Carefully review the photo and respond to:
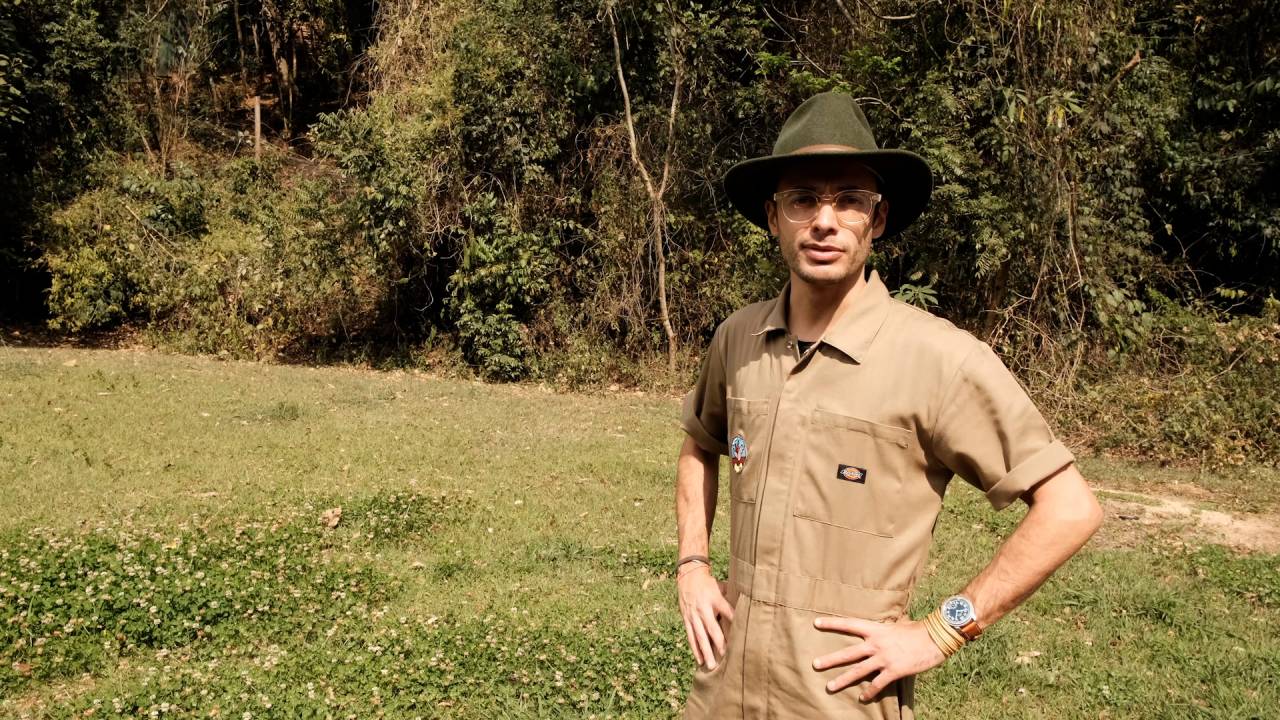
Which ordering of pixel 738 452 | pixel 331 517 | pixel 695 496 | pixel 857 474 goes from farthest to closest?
pixel 331 517 → pixel 695 496 → pixel 738 452 → pixel 857 474

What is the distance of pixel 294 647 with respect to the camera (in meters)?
5.16

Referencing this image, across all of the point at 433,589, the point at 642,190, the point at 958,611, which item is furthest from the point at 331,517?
the point at 642,190

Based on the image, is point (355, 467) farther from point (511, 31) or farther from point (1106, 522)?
point (511, 31)

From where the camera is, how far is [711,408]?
2543 millimetres

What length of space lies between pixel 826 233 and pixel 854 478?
1.71 feet

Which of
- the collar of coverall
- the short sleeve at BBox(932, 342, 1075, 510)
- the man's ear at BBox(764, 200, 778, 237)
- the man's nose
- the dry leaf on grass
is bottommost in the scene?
the dry leaf on grass

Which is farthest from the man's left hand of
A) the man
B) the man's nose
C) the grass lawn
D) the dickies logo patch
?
the grass lawn

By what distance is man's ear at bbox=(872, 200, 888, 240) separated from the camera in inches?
89.5

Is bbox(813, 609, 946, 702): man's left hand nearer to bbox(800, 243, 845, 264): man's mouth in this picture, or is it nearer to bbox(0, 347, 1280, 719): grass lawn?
bbox(800, 243, 845, 264): man's mouth

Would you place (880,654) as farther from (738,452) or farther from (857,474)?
(738,452)

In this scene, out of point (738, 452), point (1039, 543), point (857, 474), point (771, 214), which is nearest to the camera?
point (1039, 543)

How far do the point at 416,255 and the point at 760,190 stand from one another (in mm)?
14110

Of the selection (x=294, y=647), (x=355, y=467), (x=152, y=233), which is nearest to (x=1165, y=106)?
(x=355, y=467)

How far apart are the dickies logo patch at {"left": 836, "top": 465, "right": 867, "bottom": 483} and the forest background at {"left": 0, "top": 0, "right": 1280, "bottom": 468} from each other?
30.9 ft
